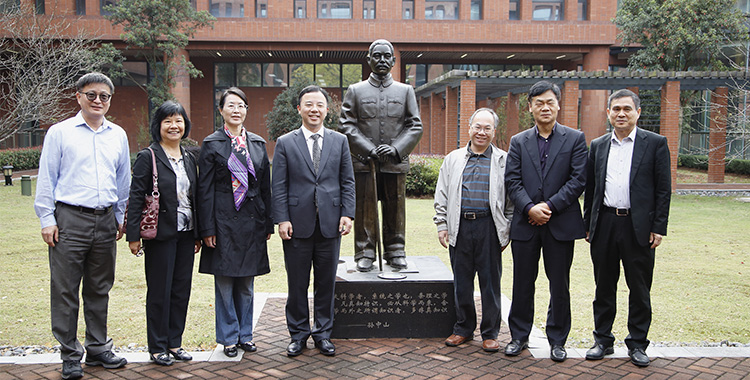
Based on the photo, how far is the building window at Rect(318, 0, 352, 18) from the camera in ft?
81.9

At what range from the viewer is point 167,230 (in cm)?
408

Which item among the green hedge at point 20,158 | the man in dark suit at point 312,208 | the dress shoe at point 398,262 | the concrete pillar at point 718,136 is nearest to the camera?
the man in dark suit at point 312,208

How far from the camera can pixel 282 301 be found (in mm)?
6141

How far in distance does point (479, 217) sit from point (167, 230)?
7.40ft

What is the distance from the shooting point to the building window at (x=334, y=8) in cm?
2497

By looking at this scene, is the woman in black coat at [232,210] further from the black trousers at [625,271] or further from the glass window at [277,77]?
the glass window at [277,77]

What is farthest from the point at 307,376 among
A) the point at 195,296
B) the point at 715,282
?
the point at 715,282

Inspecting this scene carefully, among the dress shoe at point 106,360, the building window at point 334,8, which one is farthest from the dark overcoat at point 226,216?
the building window at point 334,8

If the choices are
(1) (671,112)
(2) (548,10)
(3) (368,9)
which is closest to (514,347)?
(1) (671,112)

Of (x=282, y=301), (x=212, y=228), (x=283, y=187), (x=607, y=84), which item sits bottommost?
(x=282, y=301)

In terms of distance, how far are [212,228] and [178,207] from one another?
277 mm

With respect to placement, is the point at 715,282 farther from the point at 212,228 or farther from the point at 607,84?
the point at 607,84

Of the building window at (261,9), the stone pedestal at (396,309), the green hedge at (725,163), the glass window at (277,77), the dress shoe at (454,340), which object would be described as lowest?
the dress shoe at (454,340)

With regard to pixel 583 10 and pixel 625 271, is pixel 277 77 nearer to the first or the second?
pixel 583 10
